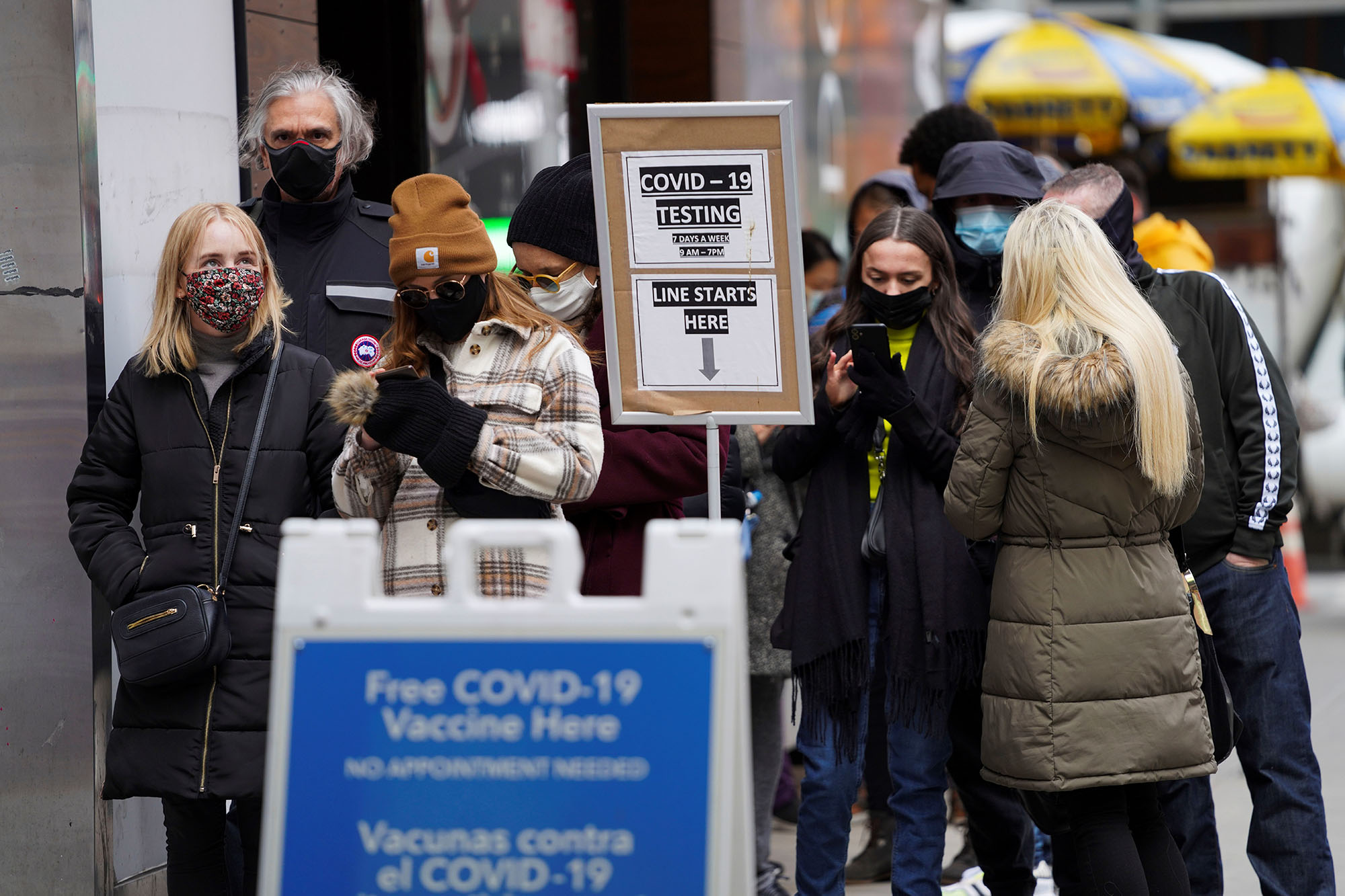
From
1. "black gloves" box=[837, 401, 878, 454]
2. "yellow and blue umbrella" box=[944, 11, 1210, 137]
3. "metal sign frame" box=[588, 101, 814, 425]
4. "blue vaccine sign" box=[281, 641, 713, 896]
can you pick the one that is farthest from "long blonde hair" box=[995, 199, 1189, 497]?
"yellow and blue umbrella" box=[944, 11, 1210, 137]

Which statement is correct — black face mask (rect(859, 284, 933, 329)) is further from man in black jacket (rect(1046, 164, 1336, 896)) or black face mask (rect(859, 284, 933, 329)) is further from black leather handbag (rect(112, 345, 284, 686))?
black leather handbag (rect(112, 345, 284, 686))

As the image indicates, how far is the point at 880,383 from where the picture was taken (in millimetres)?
4203

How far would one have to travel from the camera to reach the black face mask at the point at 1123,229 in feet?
15.4

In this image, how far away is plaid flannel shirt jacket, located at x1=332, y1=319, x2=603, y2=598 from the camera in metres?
3.46

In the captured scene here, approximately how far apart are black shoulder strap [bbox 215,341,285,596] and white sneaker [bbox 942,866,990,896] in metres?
2.48

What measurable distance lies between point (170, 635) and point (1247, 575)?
9.36ft

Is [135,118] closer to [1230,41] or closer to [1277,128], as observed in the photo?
[1277,128]

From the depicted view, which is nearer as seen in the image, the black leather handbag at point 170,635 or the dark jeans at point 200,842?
the black leather handbag at point 170,635

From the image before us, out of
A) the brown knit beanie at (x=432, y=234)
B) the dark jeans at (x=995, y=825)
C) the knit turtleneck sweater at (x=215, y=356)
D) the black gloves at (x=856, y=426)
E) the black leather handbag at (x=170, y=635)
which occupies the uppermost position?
the brown knit beanie at (x=432, y=234)

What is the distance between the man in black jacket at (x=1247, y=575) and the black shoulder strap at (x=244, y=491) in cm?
228

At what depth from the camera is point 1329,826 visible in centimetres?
642

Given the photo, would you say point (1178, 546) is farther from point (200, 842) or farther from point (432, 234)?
point (200, 842)

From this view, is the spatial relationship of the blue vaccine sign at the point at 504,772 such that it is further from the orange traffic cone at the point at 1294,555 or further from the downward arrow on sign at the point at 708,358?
the orange traffic cone at the point at 1294,555

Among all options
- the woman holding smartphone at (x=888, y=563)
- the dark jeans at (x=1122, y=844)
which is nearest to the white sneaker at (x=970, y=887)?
the woman holding smartphone at (x=888, y=563)
